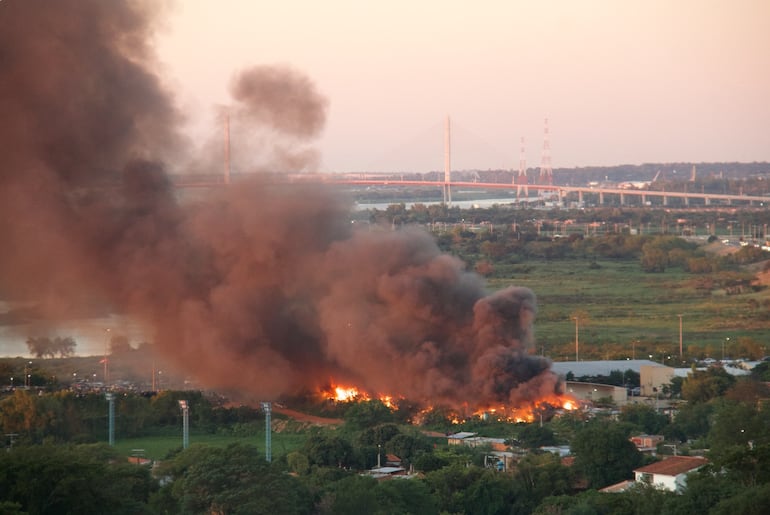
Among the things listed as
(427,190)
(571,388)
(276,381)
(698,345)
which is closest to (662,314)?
(698,345)

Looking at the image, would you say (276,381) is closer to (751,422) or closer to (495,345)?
(495,345)

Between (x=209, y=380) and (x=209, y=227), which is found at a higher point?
(x=209, y=227)

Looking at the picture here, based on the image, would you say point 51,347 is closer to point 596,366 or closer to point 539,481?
point 596,366

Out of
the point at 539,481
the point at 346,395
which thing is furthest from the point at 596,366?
the point at 539,481

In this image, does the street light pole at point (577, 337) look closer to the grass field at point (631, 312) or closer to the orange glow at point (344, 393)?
the grass field at point (631, 312)

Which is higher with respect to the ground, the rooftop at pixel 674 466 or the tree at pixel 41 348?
the rooftop at pixel 674 466

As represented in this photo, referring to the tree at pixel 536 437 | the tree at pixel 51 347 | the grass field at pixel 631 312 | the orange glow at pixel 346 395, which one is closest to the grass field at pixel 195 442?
the orange glow at pixel 346 395
